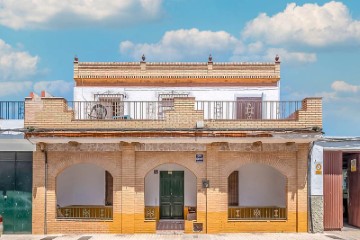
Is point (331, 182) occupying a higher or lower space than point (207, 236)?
higher

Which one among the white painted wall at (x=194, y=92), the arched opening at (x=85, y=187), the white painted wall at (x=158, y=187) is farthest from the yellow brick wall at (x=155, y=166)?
the white painted wall at (x=194, y=92)

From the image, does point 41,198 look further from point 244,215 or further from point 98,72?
point 244,215

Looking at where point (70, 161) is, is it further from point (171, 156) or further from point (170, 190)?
point (170, 190)

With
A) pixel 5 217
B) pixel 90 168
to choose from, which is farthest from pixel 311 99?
pixel 5 217

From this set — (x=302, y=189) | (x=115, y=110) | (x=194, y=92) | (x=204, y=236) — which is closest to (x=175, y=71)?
(x=194, y=92)

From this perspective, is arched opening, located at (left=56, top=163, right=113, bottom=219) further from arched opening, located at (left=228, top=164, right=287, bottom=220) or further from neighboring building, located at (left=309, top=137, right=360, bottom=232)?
neighboring building, located at (left=309, top=137, right=360, bottom=232)

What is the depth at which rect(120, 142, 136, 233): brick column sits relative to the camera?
17.5 meters

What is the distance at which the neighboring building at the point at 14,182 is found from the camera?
701 inches

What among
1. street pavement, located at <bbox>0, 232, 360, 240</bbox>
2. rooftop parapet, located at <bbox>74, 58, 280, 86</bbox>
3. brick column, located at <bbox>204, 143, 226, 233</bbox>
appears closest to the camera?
street pavement, located at <bbox>0, 232, 360, 240</bbox>

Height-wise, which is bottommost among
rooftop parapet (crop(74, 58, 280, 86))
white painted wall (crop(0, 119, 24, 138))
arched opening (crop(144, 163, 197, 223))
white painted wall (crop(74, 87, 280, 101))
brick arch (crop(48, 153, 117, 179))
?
arched opening (crop(144, 163, 197, 223))

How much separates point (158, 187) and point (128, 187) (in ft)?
10.4

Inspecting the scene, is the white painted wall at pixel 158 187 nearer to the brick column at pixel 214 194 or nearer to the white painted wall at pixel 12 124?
the brick column at pixel 214 194

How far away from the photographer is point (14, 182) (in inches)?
710

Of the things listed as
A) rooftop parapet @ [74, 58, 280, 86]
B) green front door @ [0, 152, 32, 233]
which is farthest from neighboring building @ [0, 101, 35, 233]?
rooftop parapet @ [74, 58, 280, 86]
